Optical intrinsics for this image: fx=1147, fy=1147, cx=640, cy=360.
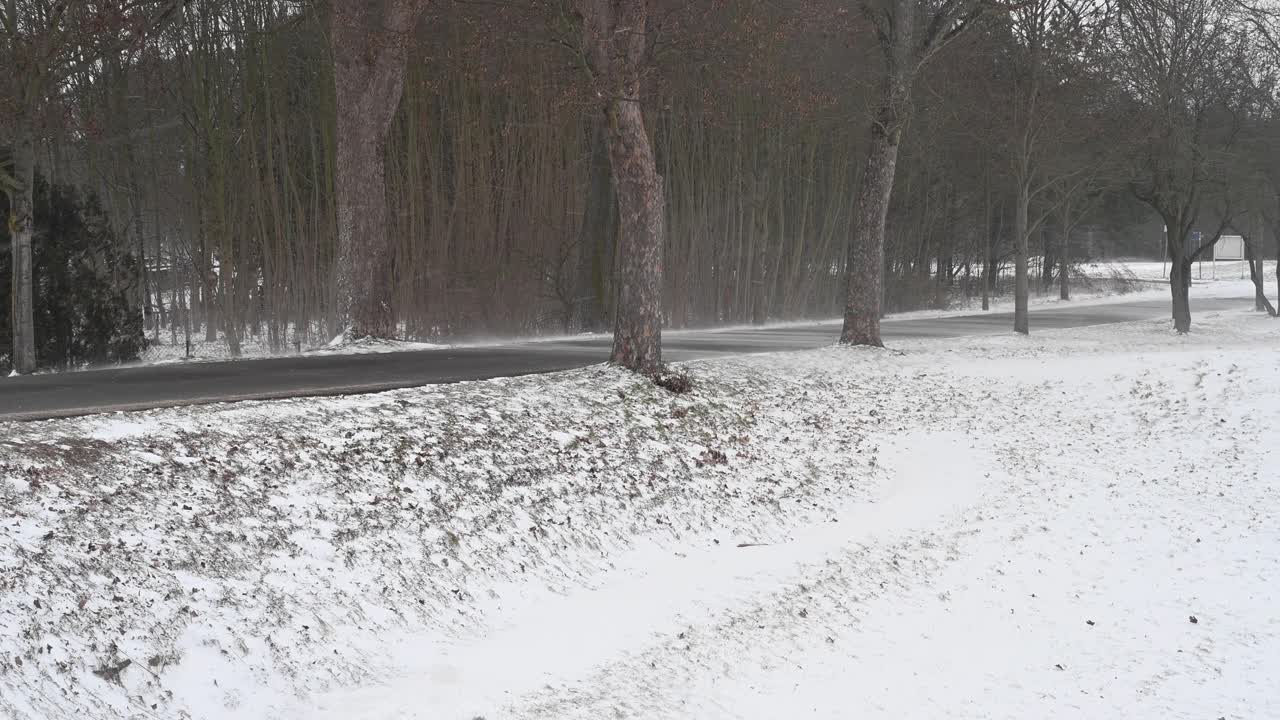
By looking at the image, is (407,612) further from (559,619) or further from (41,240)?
(41,240)

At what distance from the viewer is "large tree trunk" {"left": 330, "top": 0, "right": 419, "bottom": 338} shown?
652 inches

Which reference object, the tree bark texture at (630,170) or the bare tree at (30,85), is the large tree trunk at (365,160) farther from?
the tree bark texture at (630,170)

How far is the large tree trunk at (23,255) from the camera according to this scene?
1352cm

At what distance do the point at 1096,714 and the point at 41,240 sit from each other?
45.5 feet

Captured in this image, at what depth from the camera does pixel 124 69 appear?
21.0 metres

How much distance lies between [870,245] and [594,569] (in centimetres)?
1202

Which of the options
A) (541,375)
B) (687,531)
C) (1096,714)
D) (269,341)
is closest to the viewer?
(1096,714)

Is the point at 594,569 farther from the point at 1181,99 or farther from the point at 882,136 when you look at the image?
the point at 1181,99

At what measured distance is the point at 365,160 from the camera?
16.8 m

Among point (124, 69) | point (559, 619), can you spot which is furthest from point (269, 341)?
point (559, 619)

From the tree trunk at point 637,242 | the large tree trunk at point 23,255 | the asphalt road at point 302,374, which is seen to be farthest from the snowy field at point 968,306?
the tree trunk at point 637,242

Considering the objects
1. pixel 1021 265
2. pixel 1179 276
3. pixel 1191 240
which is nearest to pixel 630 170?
pixel 1021 265

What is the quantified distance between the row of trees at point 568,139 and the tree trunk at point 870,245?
6 cm

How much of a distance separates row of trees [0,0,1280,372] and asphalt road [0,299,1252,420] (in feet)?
5.17
